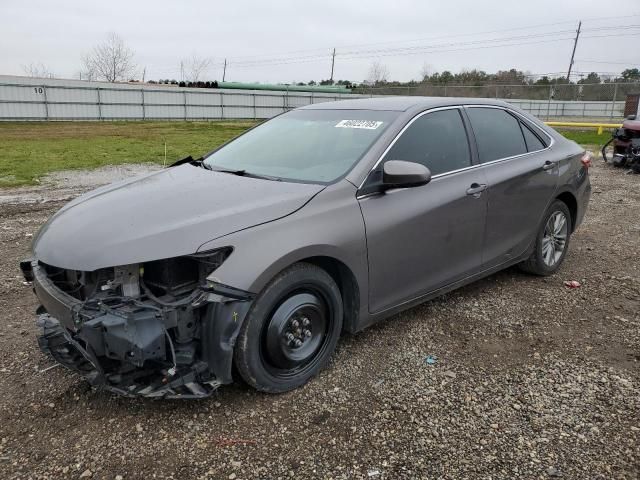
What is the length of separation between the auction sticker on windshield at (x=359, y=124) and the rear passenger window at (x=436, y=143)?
0.74 feet

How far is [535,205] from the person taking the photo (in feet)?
15.1

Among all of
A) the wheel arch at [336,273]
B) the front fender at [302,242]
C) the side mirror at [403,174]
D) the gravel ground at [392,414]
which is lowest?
the gravel ground at [392,414]

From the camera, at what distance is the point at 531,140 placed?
4773 millimetres

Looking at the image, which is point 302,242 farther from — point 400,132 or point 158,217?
point 400,132

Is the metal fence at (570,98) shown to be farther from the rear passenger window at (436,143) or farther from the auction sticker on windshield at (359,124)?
the auction sticker on windshield at (359,124)

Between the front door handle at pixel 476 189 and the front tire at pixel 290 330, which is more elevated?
the front door handle at pixel 476 189

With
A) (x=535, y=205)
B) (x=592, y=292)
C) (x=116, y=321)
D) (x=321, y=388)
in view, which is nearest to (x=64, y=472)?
(x=116, y=321)

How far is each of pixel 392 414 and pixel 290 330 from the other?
2.42 feet

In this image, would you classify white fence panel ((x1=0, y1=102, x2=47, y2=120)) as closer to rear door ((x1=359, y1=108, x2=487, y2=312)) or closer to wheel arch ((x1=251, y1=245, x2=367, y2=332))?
rear door ((x1=359, y1=108, x2=487, y2=312))

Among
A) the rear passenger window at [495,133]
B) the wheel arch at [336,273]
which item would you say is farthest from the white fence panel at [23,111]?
the wheel arch at [336,273]

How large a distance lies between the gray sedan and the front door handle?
11 mm

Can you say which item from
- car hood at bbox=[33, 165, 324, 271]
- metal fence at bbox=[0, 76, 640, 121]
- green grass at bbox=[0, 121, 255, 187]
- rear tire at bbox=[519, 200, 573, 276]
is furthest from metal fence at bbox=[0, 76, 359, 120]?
rear tire at bbox=[519, 200, 573, 276]

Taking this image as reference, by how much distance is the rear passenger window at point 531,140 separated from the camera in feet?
15.5

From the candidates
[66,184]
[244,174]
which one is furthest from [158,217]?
[66,184]
